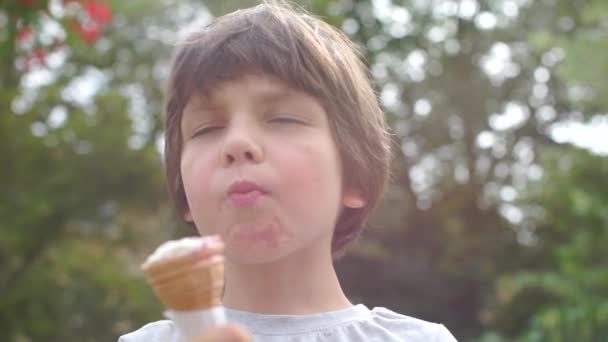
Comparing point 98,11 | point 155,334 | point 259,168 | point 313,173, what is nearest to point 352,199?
point 313,173

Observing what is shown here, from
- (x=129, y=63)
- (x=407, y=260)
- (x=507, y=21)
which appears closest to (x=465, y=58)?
(x=507, y=21)

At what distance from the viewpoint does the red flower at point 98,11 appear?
6.99 meters

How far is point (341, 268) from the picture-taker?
14.4 meters

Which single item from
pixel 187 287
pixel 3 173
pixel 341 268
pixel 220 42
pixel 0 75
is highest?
pixel 220 42

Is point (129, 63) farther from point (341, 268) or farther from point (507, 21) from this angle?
point (507, 21)

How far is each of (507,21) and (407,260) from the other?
4.40 m

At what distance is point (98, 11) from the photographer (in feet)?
23.3

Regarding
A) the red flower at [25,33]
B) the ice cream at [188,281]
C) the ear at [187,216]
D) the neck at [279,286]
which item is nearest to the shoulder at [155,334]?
the neck at [279,286]

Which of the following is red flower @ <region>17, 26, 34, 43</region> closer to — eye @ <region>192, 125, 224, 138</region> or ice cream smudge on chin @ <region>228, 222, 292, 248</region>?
eye @ <region>192, 125, 224, 138</region>

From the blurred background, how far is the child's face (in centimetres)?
A: 179

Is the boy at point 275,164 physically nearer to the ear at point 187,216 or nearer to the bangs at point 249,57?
the bangs at point 249,57

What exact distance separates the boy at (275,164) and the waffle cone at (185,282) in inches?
12.8

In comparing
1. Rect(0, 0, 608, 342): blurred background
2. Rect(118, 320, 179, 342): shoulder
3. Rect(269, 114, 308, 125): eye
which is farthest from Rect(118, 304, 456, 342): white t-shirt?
Rect(0, 0, 608, 342): blurred background

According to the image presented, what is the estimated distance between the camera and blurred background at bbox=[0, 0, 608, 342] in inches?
310
